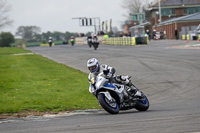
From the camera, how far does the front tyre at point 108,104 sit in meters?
8.69

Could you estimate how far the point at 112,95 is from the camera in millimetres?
9070

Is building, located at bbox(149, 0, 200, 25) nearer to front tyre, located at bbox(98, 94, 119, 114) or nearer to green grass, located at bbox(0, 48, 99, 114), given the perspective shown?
green grass, located at bbox(0, 48, 99, 114)

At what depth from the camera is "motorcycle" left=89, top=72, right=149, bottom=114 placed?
8742 millimetres

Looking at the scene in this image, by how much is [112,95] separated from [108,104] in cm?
37

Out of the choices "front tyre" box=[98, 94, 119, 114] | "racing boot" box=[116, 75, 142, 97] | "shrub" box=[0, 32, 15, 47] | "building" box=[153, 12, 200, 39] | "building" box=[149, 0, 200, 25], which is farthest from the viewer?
"shrub" box=[0, 32, 15, 47]

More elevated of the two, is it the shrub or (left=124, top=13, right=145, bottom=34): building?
(left=124, top=13, right=145, bottom=34): building


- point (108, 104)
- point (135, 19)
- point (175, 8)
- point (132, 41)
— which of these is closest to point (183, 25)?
point (132, 41)

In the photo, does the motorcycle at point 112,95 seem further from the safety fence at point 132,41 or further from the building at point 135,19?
the building at point 135,19

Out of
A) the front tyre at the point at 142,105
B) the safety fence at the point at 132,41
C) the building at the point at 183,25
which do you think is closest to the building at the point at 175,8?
the building at the point at 183,25

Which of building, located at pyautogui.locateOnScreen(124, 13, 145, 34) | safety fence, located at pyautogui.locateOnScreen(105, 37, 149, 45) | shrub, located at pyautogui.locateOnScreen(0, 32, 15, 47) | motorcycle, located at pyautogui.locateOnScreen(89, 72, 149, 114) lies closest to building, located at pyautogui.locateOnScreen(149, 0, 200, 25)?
building, located at pyautogui.locateOnScreen(124, 13, 145, 34)

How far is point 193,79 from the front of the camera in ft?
50.3

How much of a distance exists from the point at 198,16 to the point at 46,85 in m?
56.7

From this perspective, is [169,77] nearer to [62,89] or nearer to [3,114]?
[62,89]

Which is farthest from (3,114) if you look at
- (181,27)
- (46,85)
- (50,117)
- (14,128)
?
(181,27)
